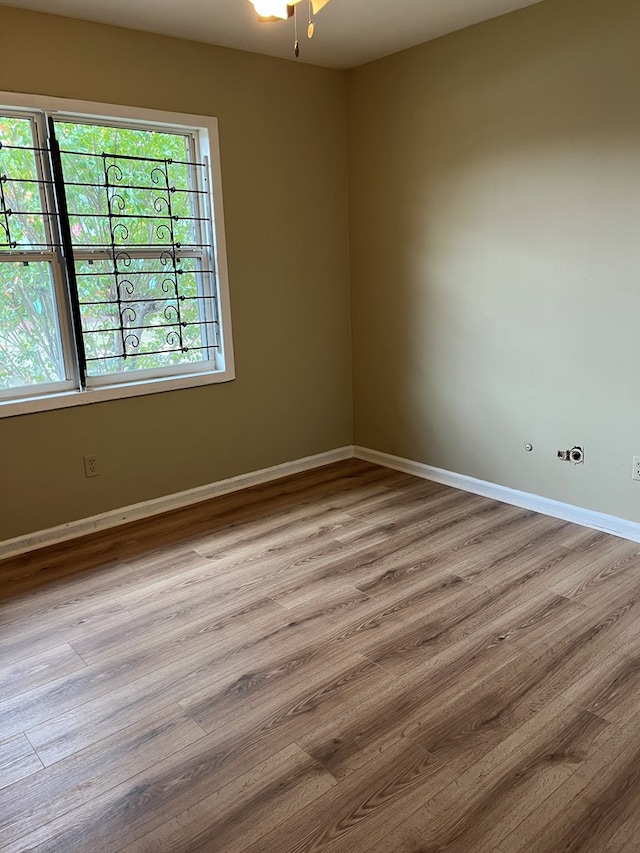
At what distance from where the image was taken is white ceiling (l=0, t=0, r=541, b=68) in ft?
9.32

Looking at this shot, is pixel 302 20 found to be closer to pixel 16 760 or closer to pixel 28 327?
pixel 28 327

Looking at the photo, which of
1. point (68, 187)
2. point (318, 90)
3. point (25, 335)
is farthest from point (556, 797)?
point (318, 90)

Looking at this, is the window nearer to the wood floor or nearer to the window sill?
the window sill

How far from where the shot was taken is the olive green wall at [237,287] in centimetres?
306

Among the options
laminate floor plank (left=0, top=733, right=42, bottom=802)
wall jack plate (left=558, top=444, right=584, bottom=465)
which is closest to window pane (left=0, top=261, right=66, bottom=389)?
laminate floor plank (left=0, top=733, right=42, bottom=802)

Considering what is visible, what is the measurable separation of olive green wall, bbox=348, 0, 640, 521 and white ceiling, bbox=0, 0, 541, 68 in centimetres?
17

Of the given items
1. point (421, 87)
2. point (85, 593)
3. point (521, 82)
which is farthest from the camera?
point (421, 87)

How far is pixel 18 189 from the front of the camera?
2979mm

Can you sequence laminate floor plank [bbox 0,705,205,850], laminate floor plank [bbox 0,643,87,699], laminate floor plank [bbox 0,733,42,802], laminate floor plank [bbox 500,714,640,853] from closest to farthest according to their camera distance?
laminate floor plank [bbox 500,714,640,853]
laminate floor plank [bbox 0,705,205,850]
laminate floor plank [bbox 0,733,42,802]
laminate floor plank [bbox 0,643,87,699]

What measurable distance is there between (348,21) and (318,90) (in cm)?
78

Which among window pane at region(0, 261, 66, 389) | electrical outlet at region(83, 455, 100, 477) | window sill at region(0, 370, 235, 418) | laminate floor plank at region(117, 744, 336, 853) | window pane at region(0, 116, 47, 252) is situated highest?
window pane at region(0, 116, 47, 252)

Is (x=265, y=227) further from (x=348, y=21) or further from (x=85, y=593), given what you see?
(x=85, y=593)

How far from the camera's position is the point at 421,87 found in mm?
3555

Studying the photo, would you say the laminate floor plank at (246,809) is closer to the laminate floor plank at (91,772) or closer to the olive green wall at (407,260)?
the laminate floor plank at (91,772)
